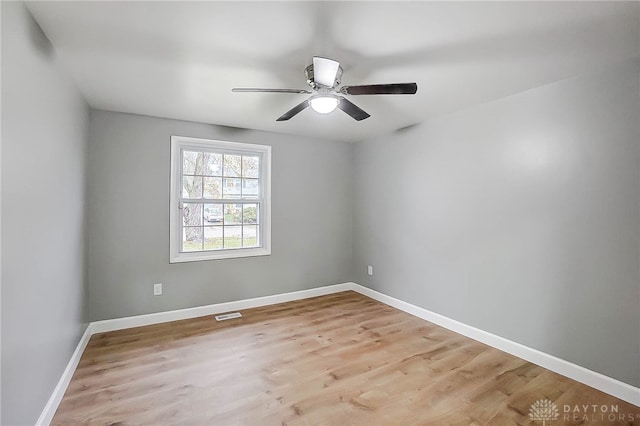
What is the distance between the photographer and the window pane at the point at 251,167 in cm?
386

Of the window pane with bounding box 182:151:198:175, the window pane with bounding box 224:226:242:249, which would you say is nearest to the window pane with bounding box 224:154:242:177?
the window pane with bounding box 182:151:198:175

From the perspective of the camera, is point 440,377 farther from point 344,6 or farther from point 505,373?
point 344,6

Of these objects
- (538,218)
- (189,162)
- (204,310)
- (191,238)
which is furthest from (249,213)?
(538,218)

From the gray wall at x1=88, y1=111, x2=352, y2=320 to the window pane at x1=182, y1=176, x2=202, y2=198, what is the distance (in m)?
0.21

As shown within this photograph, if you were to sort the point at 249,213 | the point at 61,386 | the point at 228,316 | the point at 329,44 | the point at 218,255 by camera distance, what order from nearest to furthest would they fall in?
Answer: the point at 329,44
the point at 61,386
the point at 228,316
the point at 218,255
the point at 249,213

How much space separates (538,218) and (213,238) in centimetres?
342

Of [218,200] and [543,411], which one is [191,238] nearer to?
[218,200]

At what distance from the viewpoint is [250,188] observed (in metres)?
3.91

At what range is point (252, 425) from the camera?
68.9 inches

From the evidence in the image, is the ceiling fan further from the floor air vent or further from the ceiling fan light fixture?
the floor air vent

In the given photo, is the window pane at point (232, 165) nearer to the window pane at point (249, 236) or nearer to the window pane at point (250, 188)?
the window pane at point (250, 188)

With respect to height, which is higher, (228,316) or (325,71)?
(325,71)

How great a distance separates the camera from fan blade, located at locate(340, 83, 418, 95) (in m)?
1.85

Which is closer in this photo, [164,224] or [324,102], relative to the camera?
[324,102]
